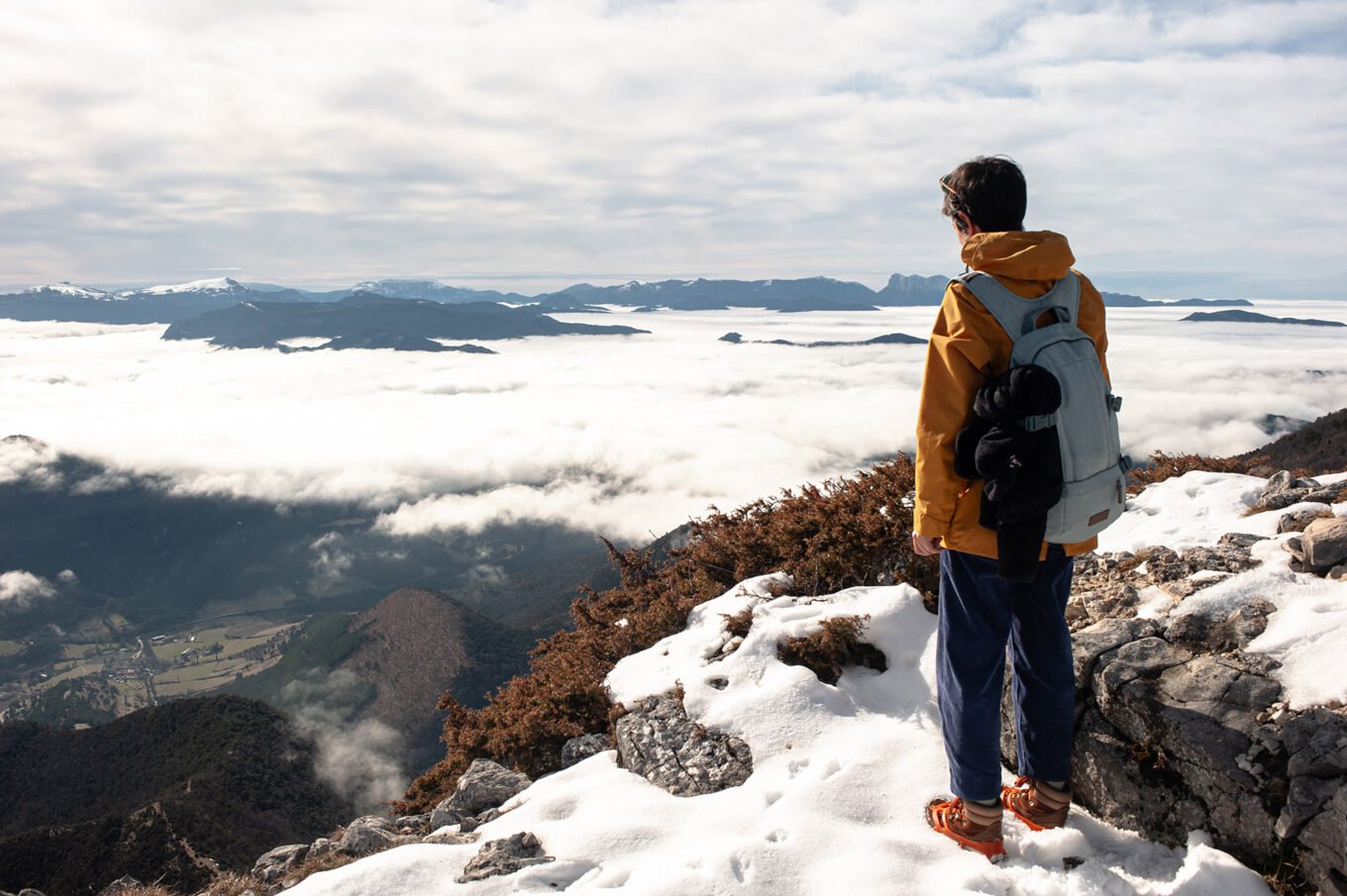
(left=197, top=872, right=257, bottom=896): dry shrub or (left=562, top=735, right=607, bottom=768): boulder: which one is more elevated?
(left=562, top=735, right=607, bottom=768): boulder

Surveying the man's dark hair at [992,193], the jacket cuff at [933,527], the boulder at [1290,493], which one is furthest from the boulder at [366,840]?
the boulder at [1290,493]

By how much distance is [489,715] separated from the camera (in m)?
9.48

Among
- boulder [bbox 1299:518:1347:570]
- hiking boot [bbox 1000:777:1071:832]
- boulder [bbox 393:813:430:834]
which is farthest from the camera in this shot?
boulder [bbox 393:813:430:834]

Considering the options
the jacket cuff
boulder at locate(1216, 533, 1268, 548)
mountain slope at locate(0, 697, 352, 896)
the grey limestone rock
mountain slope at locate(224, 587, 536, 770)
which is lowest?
mountain slope at locate(224, 587, 536, 770)

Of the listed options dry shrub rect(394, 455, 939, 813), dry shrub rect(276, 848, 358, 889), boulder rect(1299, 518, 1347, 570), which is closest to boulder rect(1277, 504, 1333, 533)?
boulder rect(1299, 518, 1347, 570)

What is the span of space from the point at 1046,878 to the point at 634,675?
4831 millimetres

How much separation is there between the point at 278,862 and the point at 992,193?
8398mm

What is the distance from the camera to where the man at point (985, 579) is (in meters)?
3.73

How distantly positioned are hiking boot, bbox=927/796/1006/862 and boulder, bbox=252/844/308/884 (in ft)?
17.9

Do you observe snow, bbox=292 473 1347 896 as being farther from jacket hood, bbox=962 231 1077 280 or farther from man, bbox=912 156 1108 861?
jacket hood, bbox=962 231 1077 280

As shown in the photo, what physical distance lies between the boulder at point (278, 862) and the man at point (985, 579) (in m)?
5.63

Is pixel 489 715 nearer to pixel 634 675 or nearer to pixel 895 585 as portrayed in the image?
pixel 634 675

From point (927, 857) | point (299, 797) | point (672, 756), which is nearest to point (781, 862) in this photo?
point (927, 857)

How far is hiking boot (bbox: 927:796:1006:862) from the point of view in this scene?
13.2ft
